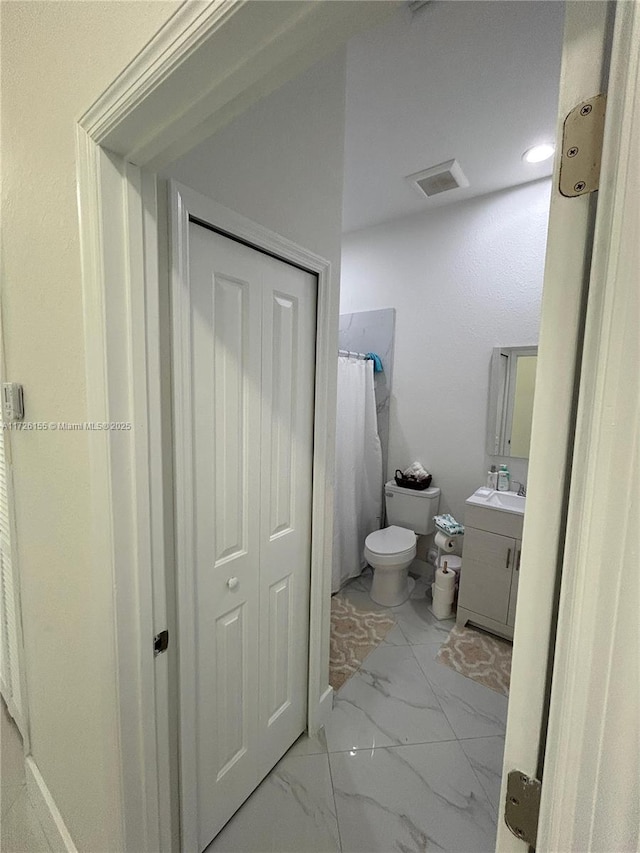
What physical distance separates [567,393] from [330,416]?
115 cm

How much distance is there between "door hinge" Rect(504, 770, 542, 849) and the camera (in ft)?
1.32

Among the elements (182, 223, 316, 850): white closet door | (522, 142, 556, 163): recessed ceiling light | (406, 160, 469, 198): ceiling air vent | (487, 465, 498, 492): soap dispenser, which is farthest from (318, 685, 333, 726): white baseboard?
(522, 142, 556, 163): recessed ceiling light

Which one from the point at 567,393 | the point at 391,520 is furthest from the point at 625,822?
the point at 391,520

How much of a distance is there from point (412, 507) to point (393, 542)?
341 millimetres

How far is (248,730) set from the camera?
133cm

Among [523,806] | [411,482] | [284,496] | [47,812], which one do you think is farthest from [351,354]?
[47,812]

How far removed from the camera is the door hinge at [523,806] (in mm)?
403

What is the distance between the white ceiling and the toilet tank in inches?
83.1

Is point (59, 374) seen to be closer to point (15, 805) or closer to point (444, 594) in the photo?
point (15, 805)

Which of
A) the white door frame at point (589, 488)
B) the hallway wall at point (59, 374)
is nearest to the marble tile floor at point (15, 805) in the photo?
the hallway wall at point (59, 374)

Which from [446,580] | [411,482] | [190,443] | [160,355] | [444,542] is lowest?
[446,580]

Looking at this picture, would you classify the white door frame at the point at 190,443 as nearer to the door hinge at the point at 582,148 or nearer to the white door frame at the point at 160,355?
the white door frame at the point at 160,355

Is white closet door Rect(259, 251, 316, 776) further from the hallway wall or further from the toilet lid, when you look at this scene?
the toilet lid

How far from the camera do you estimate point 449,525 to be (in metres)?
2.52
